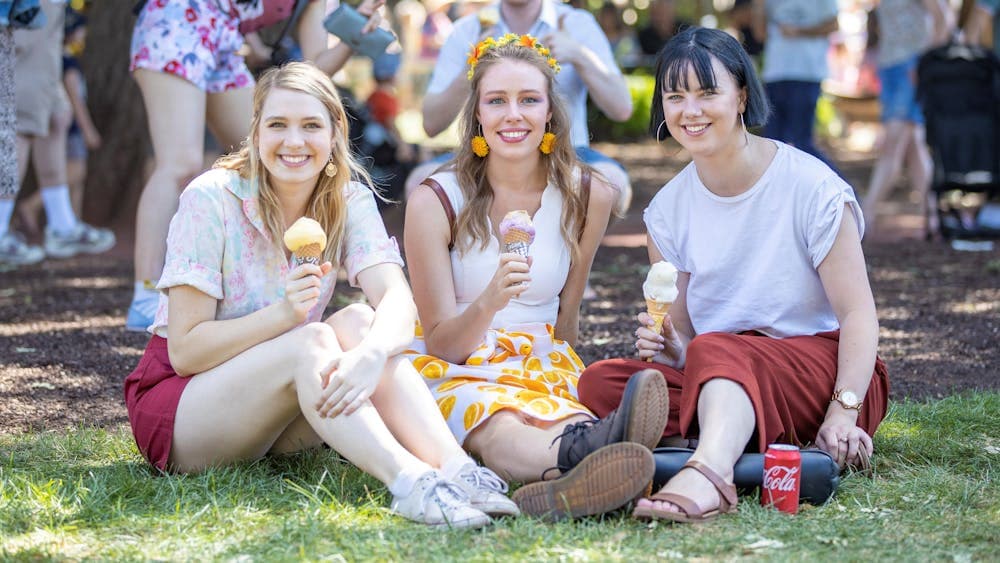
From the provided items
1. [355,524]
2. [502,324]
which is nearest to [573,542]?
[355,524]

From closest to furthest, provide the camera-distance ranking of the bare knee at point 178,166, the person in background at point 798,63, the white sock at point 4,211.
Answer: the bare knee at point 178,166
the white sock at point 4,211
the person in background at point 798,63

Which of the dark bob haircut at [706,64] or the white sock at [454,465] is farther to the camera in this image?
the dark bob haircut at [706,64]

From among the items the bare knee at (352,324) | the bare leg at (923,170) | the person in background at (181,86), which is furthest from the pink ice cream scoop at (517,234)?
the bare leg at (923,170)

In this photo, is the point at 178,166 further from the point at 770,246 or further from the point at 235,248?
the point at 770,246

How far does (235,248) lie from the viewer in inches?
147

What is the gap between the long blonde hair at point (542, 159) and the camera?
4270 millimetres

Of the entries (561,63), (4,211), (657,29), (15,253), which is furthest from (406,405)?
(657,29)

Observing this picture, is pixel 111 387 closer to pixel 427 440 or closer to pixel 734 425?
pixel 427 440

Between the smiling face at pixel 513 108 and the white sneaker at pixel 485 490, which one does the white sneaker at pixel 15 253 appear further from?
the white sneaker at pixel 485 490

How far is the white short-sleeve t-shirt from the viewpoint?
12.7 feet

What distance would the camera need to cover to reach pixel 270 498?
3.50 m

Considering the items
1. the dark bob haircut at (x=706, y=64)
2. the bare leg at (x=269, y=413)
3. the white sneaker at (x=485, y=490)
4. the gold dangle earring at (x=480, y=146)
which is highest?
the dark bob haircut at (x=706, y=64)

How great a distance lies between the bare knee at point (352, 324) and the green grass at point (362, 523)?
15.3 inches

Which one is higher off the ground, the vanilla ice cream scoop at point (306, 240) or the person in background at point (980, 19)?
the person in background at point (980, 19)
